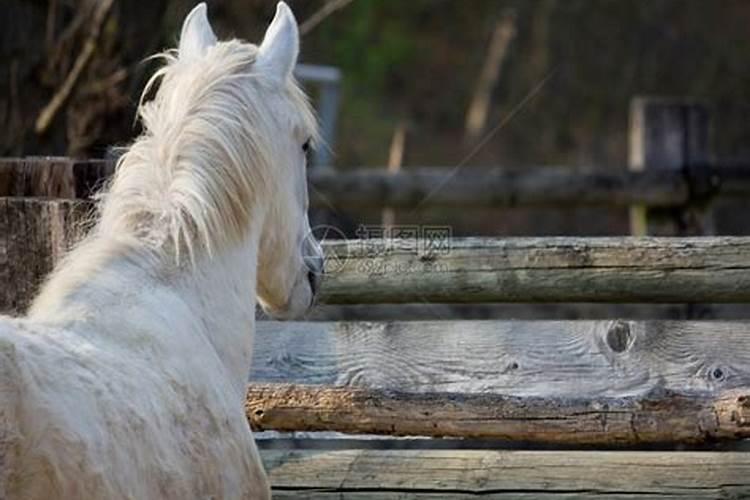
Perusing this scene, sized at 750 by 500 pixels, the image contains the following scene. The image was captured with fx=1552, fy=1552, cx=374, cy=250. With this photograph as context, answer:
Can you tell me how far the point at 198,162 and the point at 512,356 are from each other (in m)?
1.46

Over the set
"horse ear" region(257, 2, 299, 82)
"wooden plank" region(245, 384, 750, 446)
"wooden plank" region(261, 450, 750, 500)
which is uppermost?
"horse ear" region(257, 2, 299, 82)

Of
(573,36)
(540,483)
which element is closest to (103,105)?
(540,483)

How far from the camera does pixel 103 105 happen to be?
23.9ft

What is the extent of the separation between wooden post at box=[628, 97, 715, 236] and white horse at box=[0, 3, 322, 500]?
4358 mm

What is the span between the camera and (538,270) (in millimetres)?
5070

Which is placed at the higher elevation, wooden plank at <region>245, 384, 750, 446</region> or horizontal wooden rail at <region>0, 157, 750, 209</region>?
horizontal wooden rail at <region>0, 157, 750, 209</region>

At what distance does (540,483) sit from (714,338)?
70 centimetres

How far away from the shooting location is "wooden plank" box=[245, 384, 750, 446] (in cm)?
433

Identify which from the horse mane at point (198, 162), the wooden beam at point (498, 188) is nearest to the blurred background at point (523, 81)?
the wooden beam at point (498, 188)

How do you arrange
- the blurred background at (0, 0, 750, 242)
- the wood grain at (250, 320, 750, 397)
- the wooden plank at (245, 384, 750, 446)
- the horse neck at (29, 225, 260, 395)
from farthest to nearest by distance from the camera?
1. the blurred background at (0, 0, 750, 242)
2. the wood grain at (250, 320, 750, 397)
3. the wooden plank at (245, 384, 750, 446)
4. the horse neck at (29, 225, 260, 395)

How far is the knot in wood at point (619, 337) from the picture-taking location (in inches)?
191

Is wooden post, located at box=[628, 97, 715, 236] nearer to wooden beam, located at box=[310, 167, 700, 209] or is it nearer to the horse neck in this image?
wooden beam, located at box=[310, 167, 700, 209]

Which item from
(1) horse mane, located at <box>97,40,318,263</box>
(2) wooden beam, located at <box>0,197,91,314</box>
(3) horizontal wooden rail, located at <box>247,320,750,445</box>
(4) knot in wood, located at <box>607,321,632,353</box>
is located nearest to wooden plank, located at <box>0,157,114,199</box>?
(2) wooden beam, located at <box>0,197,91,314</box>

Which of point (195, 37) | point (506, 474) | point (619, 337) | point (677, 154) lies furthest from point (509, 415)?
point (677, 154)
